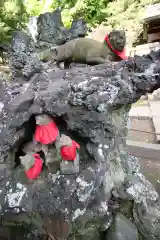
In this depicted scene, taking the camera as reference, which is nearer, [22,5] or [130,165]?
[130,165]

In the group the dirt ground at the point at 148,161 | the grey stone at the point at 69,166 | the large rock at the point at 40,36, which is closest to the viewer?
the grey stone at the point at 69,166

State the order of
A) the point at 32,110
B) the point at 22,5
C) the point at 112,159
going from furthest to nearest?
the point at 22,5
the point at 112,159
the point at 32,110

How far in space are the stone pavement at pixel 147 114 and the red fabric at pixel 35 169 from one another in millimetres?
3627

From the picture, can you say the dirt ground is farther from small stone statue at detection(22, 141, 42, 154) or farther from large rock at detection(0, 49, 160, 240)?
small stone statue at detection(22, 141, 42, 154)

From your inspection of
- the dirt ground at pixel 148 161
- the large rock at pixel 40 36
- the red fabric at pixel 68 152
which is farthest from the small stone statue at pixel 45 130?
the dirt ground at pixel 148 161

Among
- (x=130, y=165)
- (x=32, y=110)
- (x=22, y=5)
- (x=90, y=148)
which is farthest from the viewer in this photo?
(x=22, y=5)

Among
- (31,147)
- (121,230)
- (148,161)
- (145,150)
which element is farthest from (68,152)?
(145,150)

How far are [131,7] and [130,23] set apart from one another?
0.65 meters

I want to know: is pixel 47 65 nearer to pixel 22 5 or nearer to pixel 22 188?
pixel 22 188

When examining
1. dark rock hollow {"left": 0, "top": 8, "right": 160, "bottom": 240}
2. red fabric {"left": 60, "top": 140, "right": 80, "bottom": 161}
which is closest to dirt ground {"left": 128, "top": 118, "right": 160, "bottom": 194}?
dark rock hollow {"left": 0, "top": 8, "right": 160, "bottom": 240}

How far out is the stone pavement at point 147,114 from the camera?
5.98 meters

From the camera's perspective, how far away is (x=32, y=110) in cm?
211

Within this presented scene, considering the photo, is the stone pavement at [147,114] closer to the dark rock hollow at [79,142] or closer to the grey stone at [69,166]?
the dark rock hollow at [79,142]

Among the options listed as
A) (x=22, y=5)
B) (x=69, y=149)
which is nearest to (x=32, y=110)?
(x=69, y=149)
